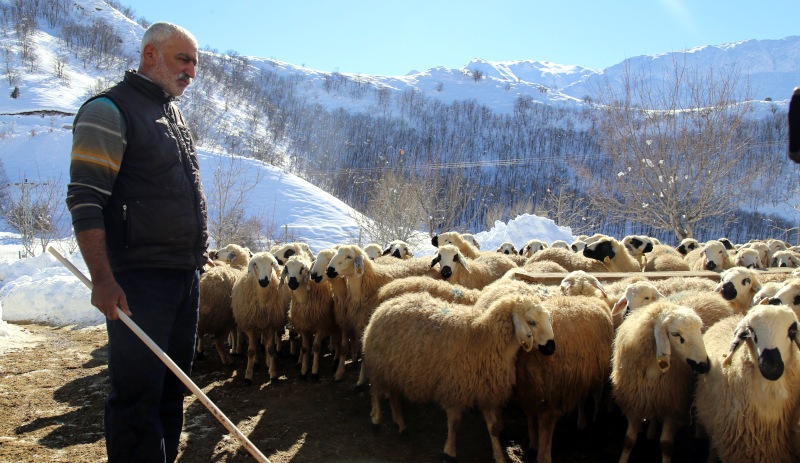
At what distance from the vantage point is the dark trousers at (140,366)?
9.06 feet

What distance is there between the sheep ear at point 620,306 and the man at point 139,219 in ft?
14.8

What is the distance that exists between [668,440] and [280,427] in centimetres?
380

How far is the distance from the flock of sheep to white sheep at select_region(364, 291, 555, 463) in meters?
Result: 0.01

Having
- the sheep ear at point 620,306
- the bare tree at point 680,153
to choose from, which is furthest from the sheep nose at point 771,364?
the bare tree at point 680,153

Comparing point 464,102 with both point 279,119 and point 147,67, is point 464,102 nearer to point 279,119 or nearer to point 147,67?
point 279,119

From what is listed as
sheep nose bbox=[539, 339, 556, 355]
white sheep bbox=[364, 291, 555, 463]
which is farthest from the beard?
sheep nose bbox=[539, 339, 556, 355]

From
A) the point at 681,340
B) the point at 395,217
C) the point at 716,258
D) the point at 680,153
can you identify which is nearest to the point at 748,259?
the point at 716,258

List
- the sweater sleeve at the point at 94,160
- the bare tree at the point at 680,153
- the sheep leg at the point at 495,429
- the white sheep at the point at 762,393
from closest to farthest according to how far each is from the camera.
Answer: the sweater sleeve at the point at 94,160 → the white sheep at the point at 762,393 → the sheep leg at the point at 495,429 → the bare tree at the point at 680,153

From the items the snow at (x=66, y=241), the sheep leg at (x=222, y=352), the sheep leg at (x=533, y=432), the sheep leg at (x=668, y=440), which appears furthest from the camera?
the snow at (x=66, y=241)

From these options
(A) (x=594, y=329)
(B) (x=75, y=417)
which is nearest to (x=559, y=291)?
(A) (x=594, y=329)

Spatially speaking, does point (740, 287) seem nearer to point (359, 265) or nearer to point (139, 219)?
point (359, 265)

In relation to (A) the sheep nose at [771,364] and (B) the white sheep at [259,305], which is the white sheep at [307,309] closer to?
(B) the white sheep at [259,305]

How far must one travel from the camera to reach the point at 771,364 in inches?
141

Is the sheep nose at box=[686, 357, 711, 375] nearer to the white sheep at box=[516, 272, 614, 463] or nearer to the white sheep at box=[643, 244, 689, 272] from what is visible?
the white sheep at box=[516, 272, 614, 463]
